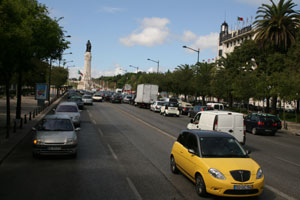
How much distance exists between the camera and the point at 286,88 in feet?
98.1

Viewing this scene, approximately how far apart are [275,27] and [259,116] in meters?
22.2

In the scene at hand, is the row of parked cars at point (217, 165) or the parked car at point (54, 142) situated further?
the parked car at point (54, 142)

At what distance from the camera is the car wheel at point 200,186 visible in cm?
740

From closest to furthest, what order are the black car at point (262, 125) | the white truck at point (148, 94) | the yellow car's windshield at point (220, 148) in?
the yellow car's windshield at point (220, 148)
the black car at point (262, 125)
the white truck at point (148, 94)

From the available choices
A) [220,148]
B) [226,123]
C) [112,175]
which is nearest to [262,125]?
[226,123]

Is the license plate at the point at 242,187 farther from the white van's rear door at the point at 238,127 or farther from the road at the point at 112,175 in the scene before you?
the white van's rear door at the point at 238,127

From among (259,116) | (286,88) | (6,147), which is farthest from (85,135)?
(286,88)

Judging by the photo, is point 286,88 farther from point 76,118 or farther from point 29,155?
point 29,155

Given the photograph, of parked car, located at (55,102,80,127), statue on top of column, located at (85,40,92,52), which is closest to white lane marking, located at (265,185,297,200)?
parked car, located at (55,102,80,127)

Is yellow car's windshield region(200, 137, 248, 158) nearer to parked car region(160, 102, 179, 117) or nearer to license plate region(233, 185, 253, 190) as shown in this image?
license plate region(233, 185, 253, 190)

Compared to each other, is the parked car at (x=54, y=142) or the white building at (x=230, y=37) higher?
the white building at (x=230, y=37)

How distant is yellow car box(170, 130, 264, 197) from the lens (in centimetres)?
703

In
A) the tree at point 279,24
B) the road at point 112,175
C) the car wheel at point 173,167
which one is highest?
the tree at point 279,24

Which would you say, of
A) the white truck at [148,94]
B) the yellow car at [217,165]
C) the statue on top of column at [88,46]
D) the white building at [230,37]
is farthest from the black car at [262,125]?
the statue on top of column at [88,46]
